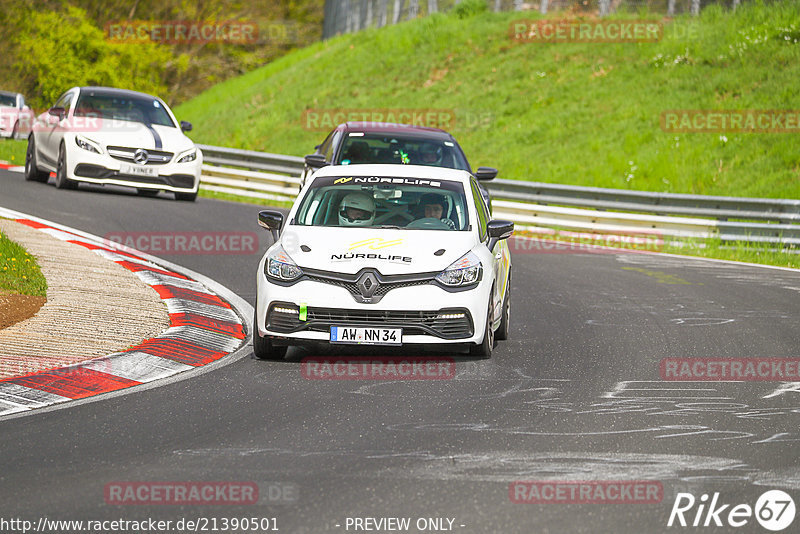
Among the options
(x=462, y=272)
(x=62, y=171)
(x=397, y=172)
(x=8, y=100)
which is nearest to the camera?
(x=462, y=272)

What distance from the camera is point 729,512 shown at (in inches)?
214

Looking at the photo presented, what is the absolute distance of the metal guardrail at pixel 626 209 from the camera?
62.8 ft

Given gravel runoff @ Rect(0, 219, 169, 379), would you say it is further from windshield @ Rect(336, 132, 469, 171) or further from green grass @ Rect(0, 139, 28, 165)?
green grass @ Rect(0, 139, 28, 165)

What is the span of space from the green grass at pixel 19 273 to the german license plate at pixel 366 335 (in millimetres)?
3209

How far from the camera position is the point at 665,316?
1219 cm

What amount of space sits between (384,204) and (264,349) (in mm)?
1756

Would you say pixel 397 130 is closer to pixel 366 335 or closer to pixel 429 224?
pixel 429 224

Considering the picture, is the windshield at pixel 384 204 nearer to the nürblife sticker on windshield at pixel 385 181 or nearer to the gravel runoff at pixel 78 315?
the nürblife sticker on windshield at pixel 385 181

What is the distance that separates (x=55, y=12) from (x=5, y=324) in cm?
3628

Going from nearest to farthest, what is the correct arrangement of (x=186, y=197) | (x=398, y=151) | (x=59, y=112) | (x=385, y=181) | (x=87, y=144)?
(x=385, y=181) < (x=398, y=151) < (x=87, y=144) < (x=59, y=112) < (x=186, y=197)

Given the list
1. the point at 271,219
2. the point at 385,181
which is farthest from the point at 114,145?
the point at 271,219

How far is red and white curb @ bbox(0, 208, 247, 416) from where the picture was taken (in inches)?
299

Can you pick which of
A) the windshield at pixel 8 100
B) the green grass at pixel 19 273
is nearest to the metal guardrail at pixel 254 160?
the green grass at pixel 19 273

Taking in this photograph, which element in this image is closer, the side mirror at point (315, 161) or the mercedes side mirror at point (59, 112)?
the side mirror at point (315, 161)
